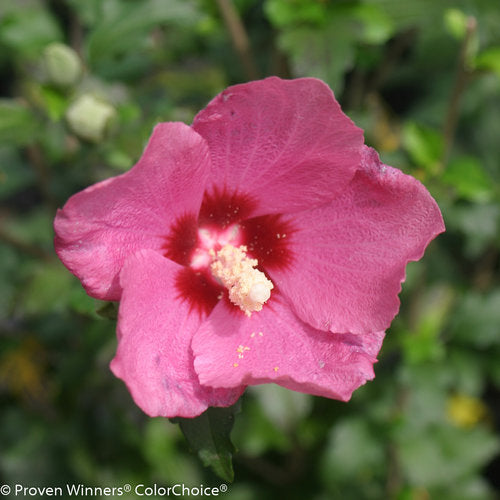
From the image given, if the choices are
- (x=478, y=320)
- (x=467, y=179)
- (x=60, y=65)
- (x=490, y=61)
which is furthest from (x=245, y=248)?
(x=478, y=320)

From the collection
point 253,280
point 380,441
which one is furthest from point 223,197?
point 380,441

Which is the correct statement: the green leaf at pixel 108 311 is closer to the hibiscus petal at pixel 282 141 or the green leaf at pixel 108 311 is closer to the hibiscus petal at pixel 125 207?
the hibiscus petal at pixel 125 207

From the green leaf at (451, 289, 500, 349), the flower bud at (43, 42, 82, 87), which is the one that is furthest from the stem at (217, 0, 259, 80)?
the green leaf at (451, 289, 500, 349)

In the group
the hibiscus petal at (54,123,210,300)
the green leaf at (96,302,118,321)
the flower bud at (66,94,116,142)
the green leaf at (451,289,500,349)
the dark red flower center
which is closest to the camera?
the hibiscus petal at (54,123,210,300)

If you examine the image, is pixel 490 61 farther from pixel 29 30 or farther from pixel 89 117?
pixel 29 30

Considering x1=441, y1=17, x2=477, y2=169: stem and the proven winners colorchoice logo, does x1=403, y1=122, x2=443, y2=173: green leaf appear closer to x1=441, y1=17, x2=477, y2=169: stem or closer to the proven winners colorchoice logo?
x1=441, y1=17, x2=477, y2=169: stem

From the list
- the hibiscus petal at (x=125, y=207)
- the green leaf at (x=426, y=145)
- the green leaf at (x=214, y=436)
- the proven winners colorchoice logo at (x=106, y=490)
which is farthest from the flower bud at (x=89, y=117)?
the proven winners colorchoice logo at (x=106, y=490)

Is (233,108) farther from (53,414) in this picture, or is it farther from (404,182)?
(53,414)
